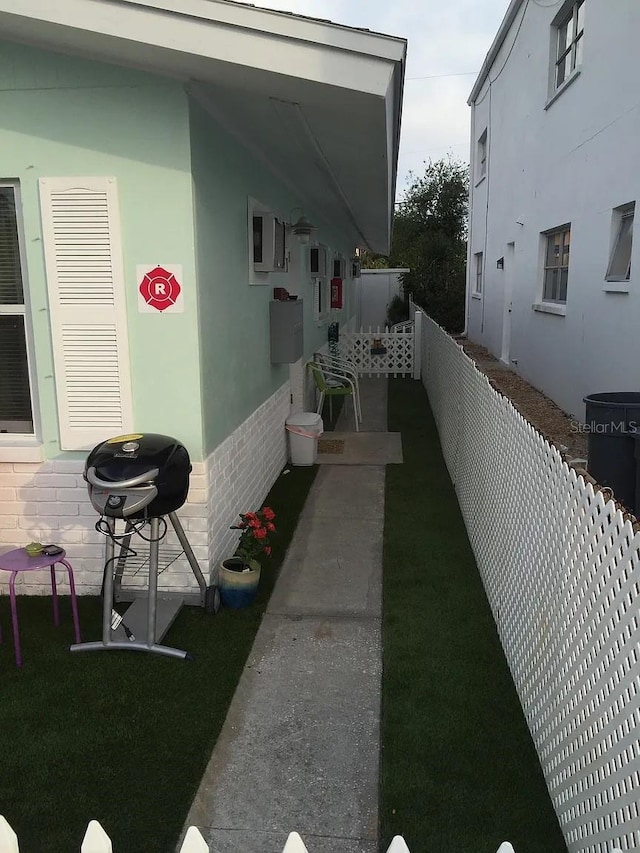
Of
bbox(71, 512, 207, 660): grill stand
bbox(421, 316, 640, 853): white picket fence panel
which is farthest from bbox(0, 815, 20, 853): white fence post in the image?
bbox(71, 512, 207, 660): grill stand

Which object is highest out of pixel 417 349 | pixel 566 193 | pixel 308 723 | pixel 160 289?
pixel 566 193

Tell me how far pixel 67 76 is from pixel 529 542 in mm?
3675

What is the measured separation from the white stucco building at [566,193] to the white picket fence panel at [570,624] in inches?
152

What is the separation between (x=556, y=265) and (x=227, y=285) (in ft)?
23.7

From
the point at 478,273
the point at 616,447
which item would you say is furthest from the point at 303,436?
the point at 478,273

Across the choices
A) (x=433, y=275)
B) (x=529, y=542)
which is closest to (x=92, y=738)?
(x=529, y=542)

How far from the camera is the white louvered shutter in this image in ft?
12.9

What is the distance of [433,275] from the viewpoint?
21.6m

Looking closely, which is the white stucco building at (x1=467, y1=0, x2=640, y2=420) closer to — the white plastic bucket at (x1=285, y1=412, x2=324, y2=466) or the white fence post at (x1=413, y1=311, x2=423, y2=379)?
the white fence post at (x1=413, y1=311, x2=423, y2=379)

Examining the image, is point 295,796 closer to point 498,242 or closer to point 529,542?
point 529,542

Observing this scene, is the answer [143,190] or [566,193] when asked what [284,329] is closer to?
[143,190]

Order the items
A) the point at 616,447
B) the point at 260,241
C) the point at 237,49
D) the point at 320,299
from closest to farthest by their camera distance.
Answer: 1. the point at 237,49
2. the point at 616,447
3. the point at 260,241
4. the point at 320,299

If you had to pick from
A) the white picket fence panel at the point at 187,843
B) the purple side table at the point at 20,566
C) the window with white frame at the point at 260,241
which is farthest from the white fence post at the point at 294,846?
the window with white frame at the point at 260,241

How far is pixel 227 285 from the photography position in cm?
482
